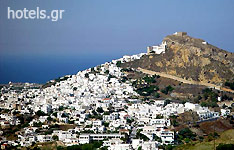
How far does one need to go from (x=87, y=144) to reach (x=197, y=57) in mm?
16283

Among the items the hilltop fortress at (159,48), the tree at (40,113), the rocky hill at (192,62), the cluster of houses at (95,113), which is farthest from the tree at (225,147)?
the hilltop fortress at (159,48)

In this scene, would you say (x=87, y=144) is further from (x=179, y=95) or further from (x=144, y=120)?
(x=179, y=95)

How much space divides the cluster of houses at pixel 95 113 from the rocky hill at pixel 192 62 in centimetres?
268

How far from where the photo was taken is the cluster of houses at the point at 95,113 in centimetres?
2414

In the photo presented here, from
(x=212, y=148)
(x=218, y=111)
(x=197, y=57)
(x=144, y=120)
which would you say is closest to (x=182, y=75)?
(x=197, y=57)

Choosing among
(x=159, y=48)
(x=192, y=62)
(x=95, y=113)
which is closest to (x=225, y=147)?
(x=95, y=113)

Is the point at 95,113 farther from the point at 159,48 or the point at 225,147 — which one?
the point at 159,48

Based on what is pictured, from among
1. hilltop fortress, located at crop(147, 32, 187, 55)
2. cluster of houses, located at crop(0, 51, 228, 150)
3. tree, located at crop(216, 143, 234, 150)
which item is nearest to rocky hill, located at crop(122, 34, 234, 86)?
hilltop fortress, located at crop(147, 32, 187, 55)

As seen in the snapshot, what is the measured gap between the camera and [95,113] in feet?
94.7

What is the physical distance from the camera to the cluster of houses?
24.1 metres

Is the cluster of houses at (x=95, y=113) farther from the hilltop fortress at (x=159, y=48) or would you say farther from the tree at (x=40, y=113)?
the hilltop fortress at (x=159, y=48)

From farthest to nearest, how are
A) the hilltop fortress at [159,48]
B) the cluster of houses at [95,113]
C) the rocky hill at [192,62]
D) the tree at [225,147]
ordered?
the hilltop fortress at [159,48]
the rocky hill at [192,62]
the cluster of houses at [95,113]
the tree at [225,147]

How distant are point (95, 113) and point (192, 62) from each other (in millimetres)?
10429

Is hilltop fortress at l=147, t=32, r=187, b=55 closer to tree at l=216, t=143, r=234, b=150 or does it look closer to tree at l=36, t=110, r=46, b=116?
tree at l=36, t=110, r=46, b=116
